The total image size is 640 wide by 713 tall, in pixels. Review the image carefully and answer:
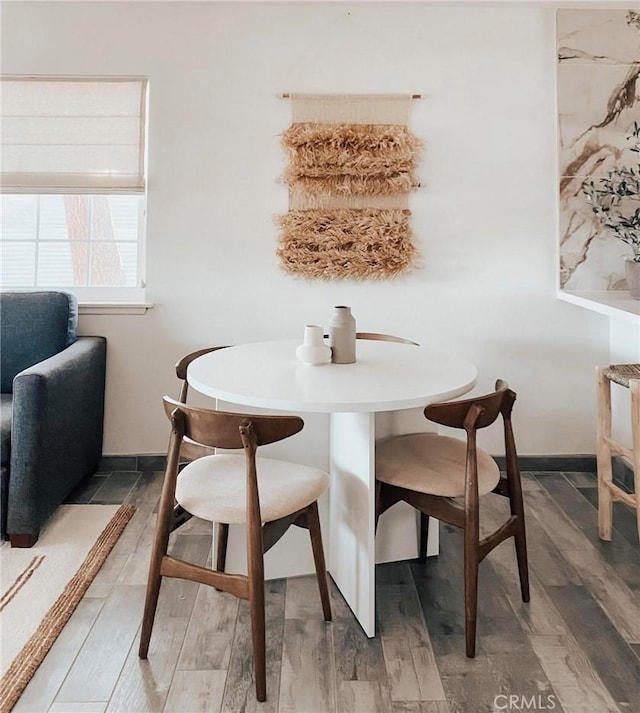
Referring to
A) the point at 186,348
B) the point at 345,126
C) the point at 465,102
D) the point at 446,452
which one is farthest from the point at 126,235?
the point at 446,452

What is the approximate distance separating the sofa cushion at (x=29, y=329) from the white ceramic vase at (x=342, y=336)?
5.09 ft

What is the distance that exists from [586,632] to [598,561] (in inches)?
19.6

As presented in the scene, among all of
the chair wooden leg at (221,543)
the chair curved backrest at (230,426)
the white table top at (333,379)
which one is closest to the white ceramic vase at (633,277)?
the white table top at (333,379)

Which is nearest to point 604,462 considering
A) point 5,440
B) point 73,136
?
point 5,440

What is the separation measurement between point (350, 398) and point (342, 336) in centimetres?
46

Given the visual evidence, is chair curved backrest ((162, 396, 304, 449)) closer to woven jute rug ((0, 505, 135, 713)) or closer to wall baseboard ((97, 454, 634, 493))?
woven jute rug ((0, 505, 135, 713))

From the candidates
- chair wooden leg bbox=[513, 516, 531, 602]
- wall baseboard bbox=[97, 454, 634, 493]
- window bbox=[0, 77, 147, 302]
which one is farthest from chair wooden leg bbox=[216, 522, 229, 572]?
window bbox=[0, 77, 147, 302]

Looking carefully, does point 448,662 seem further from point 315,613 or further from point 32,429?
point 32,429

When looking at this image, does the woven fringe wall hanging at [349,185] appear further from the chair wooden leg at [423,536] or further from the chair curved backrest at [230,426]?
the chair curved backrest at [230,426]

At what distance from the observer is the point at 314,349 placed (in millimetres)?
2041

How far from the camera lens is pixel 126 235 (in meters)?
3.22

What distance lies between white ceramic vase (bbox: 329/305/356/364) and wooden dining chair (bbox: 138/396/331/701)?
0.42 meters

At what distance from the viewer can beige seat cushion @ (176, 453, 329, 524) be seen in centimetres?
163

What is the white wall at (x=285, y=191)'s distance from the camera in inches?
120
